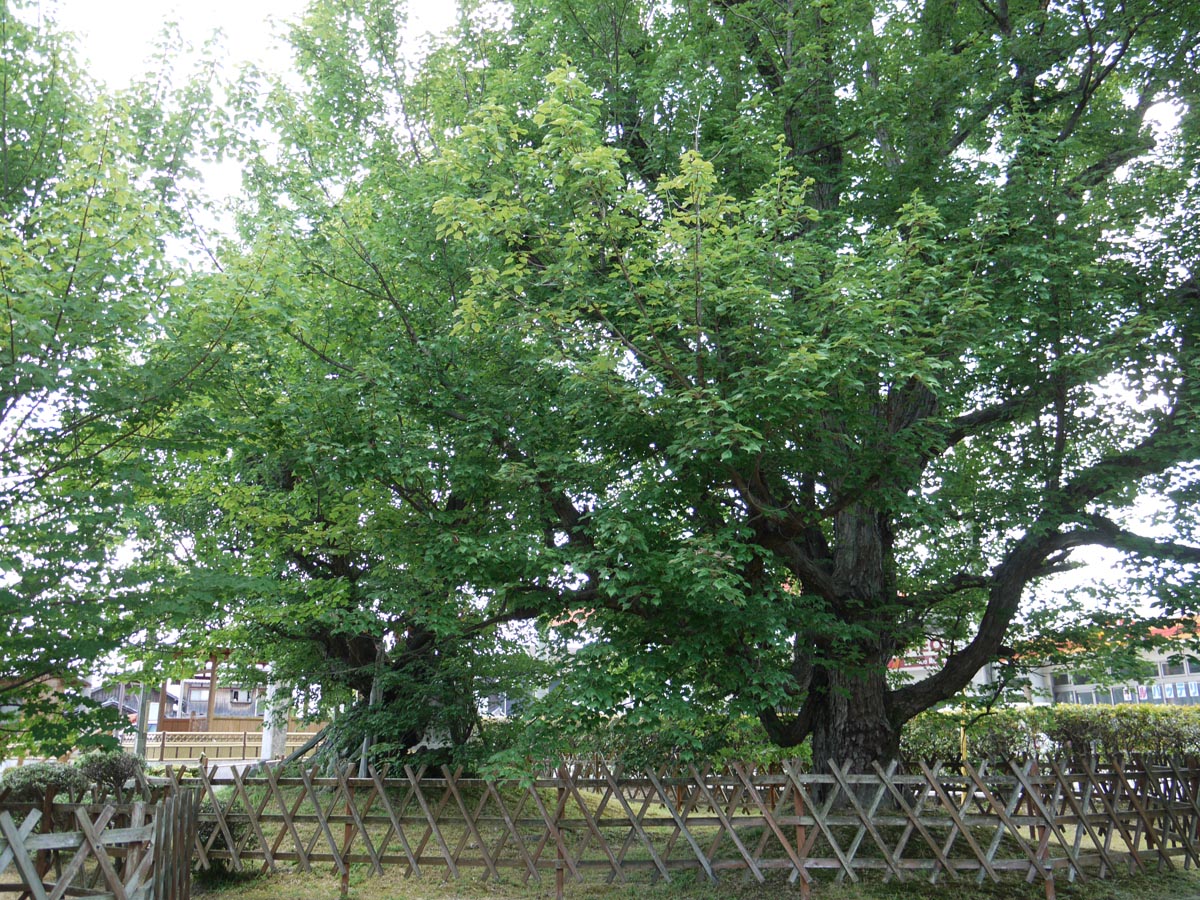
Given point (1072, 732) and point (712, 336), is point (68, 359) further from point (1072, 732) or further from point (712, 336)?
point (1072, 732)

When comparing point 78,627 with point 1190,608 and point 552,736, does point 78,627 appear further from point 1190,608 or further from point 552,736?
point 1190,608

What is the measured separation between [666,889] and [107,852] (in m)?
7.13

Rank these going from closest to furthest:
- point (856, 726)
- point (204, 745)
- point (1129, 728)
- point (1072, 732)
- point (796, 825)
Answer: point (796, 825) < point (856, 726) < point (1129, 728) < point (1072, 732) < point (204, 745)

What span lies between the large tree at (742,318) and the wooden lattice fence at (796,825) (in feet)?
4.69

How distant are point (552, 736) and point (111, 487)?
Answer: 5650mm

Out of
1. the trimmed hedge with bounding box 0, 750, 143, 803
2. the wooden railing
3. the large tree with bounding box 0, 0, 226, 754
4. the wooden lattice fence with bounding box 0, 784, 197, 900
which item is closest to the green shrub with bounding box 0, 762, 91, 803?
the trimmed hedge with bounding box 0, 750, 143, 803

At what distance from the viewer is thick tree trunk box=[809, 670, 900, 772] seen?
12516 millimetres

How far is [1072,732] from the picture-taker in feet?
69.6

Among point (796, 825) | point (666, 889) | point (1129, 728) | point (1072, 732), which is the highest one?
point (796, 825)

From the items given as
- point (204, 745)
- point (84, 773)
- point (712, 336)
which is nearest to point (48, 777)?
point (84, 773)

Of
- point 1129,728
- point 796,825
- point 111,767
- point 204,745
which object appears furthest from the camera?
point 204,745

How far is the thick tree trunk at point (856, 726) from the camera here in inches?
493

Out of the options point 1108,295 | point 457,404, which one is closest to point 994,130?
point 1108,295

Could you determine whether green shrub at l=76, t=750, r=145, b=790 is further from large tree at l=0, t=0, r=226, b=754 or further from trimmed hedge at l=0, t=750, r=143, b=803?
large tree at l=0, t=0, r=226, b=754
